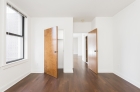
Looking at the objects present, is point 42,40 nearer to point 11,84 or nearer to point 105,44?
point 11,84

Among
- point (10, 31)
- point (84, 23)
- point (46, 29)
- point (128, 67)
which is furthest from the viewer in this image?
point (84, 23)

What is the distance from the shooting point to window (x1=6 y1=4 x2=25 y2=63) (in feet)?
9.01

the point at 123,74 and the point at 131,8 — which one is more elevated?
the point at 131,8

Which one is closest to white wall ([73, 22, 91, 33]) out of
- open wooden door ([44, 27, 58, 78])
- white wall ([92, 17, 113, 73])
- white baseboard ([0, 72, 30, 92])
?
white wall ([92, 17, 113, 73])

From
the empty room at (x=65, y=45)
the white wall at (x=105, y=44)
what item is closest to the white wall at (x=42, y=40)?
the empty room at (x=65, y=45)

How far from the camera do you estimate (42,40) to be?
413cm

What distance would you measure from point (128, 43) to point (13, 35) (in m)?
4.06

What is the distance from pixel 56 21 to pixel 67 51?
1552 mm

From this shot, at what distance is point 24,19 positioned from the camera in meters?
3.75

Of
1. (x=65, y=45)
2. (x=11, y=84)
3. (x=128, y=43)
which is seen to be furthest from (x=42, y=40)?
(x=128, y=43)

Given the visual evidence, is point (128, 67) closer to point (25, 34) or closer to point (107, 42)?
point (107, 42)

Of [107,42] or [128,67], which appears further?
[107,42]

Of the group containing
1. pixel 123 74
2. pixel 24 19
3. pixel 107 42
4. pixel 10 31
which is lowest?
pixel 123 74

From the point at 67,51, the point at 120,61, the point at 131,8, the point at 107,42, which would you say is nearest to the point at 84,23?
the point at 107,42
